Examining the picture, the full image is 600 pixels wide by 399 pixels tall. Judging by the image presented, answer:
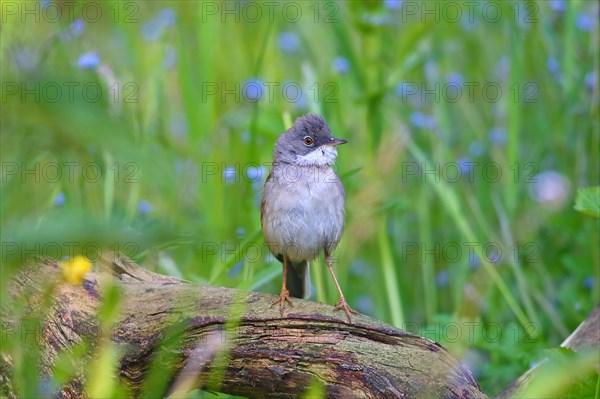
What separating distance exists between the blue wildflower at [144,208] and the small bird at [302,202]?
1.07 metres

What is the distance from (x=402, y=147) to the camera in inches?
215

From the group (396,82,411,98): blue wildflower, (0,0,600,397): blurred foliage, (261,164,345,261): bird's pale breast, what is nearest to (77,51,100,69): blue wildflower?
(0,0,600,397): blurred foliage

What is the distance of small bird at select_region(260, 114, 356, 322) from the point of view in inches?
160

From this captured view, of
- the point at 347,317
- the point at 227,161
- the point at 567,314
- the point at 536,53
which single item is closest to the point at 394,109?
the point at 536,53

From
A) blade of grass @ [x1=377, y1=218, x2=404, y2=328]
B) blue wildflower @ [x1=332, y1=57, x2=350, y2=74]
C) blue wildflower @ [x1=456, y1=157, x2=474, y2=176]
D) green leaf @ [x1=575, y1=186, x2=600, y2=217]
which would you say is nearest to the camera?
green leaf @ [x1=575, y1=186, x2=600, y2=217]

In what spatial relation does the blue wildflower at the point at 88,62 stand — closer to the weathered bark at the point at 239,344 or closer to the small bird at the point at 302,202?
the small bird at the point at 302,202

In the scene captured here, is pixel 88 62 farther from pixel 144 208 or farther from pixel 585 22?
pixel 585 22

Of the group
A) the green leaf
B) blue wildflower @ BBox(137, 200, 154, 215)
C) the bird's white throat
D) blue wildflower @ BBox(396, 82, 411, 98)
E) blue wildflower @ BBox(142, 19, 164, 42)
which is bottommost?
blue wildflower @ BBox(137, 200, 154, 215)

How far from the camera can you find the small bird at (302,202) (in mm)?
4055

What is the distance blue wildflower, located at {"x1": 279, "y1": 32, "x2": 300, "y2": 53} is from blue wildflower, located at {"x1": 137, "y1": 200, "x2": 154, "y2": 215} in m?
2.38

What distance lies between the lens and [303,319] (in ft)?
10.4

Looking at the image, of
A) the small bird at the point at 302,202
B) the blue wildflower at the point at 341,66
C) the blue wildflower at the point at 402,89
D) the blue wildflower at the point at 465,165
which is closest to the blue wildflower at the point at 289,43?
the blue wildflower at the point at 402,89

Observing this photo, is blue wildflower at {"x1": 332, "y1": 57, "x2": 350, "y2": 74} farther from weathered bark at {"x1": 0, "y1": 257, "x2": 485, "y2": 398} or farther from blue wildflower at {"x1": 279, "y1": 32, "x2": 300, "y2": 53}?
weathered bark at {"x1": 0, "y1": 257, "x2": 485, "y2": 398}

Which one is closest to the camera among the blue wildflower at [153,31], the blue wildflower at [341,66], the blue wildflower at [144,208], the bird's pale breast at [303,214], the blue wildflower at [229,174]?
the bird's pale breast at [303,214]
